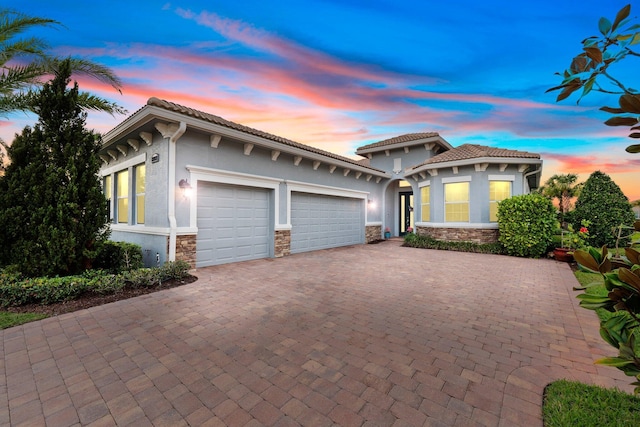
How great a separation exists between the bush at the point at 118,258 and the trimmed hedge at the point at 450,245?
1171 cm

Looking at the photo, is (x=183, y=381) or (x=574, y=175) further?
(x=574, y=175)

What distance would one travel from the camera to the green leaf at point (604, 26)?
1183 millimetres

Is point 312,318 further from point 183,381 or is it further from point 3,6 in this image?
point 3,6

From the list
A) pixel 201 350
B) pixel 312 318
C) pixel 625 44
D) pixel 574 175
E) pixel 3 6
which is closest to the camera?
pixel 625 44

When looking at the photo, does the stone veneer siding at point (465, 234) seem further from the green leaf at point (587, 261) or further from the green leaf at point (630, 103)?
the green leaf at point (630, 103)

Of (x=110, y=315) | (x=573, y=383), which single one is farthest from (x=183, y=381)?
(x=573, y=383)

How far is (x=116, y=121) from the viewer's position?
8750mm

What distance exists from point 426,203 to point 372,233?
345cm

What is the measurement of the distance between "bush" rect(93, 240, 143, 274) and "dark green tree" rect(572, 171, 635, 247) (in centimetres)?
1668

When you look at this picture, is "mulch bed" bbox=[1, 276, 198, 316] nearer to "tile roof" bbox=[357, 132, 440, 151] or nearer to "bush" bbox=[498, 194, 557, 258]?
"bush" bbox=[498, 194, 557, 258]

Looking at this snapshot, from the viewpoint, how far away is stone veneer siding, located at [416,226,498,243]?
40.2 feet

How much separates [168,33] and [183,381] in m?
8.46

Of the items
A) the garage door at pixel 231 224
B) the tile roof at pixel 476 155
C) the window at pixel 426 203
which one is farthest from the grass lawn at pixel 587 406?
the window at pixel 426 203

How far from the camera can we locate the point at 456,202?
1311cm
